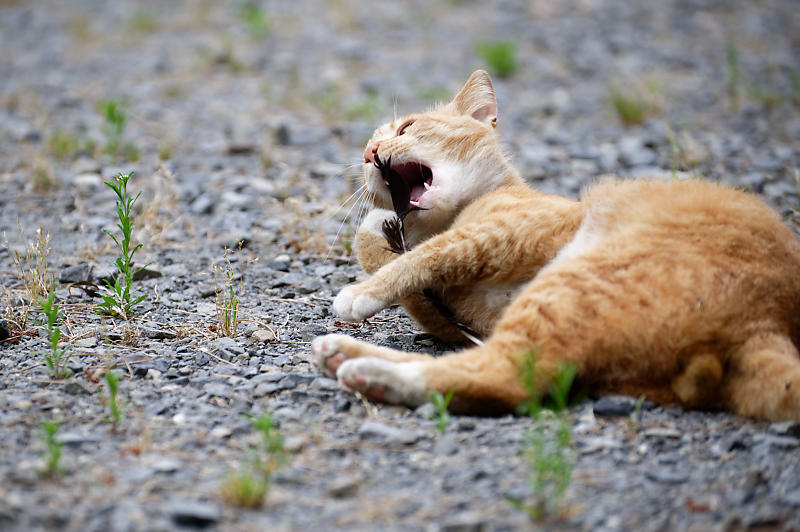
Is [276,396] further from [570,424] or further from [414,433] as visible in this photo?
[570,424]

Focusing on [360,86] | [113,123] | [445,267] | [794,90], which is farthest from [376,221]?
[794,90]

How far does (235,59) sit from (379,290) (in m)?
6.53

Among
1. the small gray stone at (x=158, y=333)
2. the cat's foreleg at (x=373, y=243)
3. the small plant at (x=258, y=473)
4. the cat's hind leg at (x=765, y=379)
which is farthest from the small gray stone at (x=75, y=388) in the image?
the cat's hind leg at (x=765, y=379)

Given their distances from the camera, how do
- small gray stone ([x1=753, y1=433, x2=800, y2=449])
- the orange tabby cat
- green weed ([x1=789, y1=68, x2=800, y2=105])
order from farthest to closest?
green weed ([x1=789, y1=68, x2=800, y2=105]), the orange tabby cat, small gray stone ([x1=753, y1=433, x2=800, y2=449])

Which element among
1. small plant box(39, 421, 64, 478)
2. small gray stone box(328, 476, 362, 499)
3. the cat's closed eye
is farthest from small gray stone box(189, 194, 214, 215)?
small gray stone box(328, 476, 362, 499)

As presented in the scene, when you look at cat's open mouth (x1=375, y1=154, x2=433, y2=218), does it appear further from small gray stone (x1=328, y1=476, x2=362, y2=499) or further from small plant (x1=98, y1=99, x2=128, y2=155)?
small plant (x1=98, y1=99, x2=128, y2=155)

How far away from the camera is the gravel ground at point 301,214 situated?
231 centimetres

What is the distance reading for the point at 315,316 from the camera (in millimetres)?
3953

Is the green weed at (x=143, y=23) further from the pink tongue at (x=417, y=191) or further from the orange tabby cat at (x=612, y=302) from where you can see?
the orange tabby cat at (x=612, y=302)

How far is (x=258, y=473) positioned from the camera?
7.80ft

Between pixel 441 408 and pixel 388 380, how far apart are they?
0.25 metres

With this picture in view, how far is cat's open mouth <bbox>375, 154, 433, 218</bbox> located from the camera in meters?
4.04

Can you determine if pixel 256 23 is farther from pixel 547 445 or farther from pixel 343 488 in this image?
pixel 343 488

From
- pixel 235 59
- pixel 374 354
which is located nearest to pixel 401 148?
pixel 374 354
